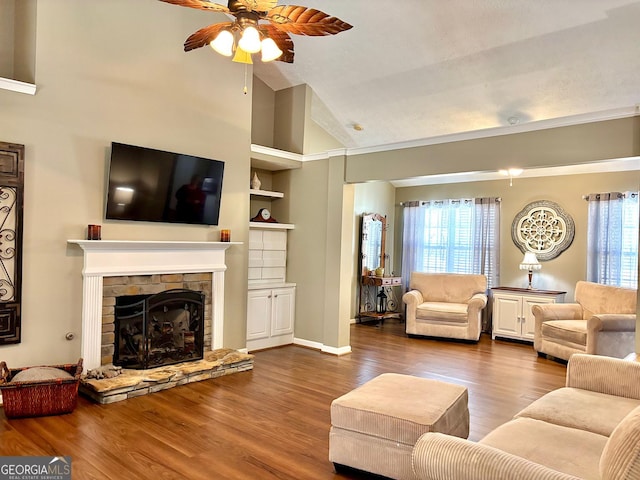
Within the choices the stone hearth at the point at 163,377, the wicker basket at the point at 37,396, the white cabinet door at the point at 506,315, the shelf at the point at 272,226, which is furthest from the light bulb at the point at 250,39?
the white cabinet door at the point at 506,315

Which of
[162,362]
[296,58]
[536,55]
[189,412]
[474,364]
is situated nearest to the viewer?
[189,412]

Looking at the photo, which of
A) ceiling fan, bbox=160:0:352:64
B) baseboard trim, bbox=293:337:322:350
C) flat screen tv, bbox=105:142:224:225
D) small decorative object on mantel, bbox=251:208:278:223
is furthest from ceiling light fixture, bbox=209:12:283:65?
baseboard trim, bbox=293:337:322:350

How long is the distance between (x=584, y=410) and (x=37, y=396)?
3.53 m

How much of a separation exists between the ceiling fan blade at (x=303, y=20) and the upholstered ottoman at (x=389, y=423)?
7.04ft

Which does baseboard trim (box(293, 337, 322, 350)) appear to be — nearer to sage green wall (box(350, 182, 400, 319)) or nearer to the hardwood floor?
the hardwood floor

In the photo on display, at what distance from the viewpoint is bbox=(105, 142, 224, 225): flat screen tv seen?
415 centimetres

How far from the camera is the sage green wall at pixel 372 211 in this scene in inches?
310

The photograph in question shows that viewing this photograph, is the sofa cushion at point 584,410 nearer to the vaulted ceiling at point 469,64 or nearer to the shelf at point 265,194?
the vaulted ceiling at point 469,64

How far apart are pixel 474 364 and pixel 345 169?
2.71m

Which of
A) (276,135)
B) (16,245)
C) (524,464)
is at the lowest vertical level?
(524,464)

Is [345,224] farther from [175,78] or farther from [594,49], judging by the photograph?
[594,49]

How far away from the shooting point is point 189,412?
3561 mm

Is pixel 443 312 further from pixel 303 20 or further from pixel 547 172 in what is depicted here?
pixel 303 20

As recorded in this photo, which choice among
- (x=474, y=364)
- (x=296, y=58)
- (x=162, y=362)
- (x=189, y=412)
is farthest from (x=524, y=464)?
(x=296, y=58)
